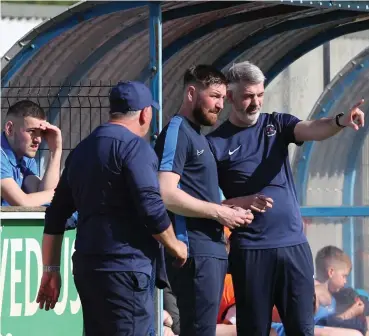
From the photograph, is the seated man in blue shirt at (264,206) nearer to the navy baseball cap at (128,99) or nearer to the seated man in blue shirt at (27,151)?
the navy baseball cap at (128,99)

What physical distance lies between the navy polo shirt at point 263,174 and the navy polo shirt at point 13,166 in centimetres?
166

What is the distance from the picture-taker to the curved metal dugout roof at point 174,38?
27.4 feet

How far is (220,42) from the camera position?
1017 centimetres

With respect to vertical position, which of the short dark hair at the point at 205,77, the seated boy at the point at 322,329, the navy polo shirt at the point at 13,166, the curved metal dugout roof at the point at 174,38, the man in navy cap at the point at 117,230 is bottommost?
the seated boy at the point at 322,329

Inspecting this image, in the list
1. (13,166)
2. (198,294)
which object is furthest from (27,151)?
(198,294)

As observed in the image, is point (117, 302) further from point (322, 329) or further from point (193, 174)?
point (322, 329)

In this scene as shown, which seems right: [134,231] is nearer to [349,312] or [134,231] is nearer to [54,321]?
[54,321]

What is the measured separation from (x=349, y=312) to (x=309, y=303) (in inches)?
113

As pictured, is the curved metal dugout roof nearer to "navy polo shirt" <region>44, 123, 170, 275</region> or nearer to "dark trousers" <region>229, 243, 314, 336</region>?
"dark trousers" <region>229, 243, 314, 336</region>

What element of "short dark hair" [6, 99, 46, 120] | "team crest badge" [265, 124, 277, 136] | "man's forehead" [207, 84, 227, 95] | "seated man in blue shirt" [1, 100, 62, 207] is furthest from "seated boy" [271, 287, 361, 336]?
"man's forehead" [207, 84, 227, 95]

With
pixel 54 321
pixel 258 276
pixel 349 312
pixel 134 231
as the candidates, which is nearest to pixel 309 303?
pixel 258 276

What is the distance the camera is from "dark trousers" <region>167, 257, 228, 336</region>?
658 centimetres

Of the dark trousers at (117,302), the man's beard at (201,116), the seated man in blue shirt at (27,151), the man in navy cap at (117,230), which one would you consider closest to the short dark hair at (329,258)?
the seated man in blue shirt at (27,151)

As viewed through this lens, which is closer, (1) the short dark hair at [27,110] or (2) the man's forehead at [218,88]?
(2) the man's forehead at [218,88]
